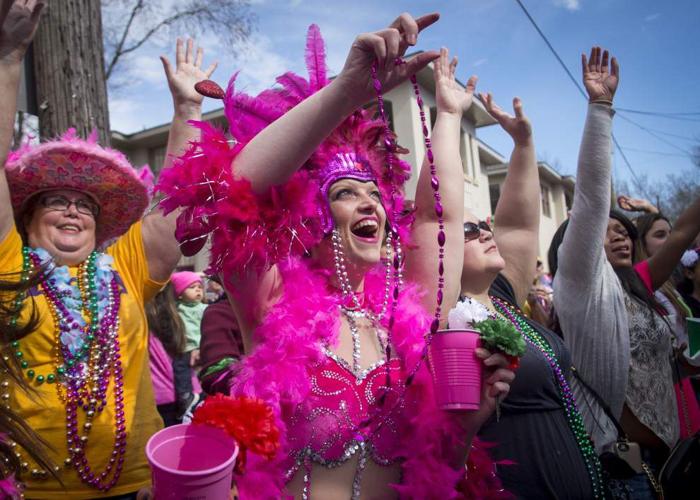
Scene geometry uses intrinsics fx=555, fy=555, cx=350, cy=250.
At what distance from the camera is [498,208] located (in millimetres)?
2588

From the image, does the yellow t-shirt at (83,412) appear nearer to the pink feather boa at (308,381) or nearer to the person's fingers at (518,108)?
the pink feather boa at (308,381)

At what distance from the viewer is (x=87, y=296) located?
2043 mm

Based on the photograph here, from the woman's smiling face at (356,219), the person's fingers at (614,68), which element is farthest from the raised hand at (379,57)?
the person's fingers at (614,68)

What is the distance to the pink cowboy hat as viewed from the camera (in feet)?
6.73

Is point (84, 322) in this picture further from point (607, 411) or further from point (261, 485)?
point (607, 411)

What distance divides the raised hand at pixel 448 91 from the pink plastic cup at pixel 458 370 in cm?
75

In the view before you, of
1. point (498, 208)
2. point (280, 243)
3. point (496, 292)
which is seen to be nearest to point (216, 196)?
point (280, 243)

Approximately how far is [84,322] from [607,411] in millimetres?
2132

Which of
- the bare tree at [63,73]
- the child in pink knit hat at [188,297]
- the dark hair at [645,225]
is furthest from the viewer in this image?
the child in pink knit hat at [188,297]

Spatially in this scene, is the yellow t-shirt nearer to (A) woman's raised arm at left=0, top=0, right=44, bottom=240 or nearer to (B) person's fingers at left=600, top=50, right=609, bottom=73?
(A) woman's raised arm at left=0, top=0, right=44, bottom=240

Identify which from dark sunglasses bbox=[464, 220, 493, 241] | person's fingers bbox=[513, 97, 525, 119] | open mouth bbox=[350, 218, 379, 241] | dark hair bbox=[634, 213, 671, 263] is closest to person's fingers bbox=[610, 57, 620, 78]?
person's fingers bbox=[513, 97, 525, 119]

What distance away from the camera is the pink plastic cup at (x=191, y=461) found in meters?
1.02

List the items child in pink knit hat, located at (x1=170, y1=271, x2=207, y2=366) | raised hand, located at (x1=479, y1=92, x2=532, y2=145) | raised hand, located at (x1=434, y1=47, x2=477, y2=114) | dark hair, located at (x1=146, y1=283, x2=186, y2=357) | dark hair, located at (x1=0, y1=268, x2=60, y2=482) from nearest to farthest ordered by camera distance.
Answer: dark hair, located at (x1=0, y1=268, x2=60, y2=482) < raised hand, located at (x1=434, y1=47, x2=477, y2=114) < raised hand, located at (x1=479, y1=92, x2=532, y2=145) < dark hair, located at (x1=146, y1=283, x2=186, y2=357) < child in pink knit hat, located at (x1=170, y1=271, x2=207, y2=366)

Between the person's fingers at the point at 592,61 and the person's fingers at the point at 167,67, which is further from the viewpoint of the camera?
the person's fingers at the point at 592,61
